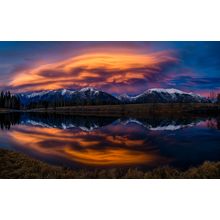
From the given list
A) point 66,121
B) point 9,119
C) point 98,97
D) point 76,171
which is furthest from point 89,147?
point 9,119

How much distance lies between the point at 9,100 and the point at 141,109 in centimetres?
218

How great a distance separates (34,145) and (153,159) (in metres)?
1.89

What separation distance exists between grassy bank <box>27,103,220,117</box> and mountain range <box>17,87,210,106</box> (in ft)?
A: 0.29

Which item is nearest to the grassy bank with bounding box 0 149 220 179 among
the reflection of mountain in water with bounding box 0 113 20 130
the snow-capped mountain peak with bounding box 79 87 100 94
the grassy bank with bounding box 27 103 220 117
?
the reflection of mountain in water with bounding box 0 113 20 130

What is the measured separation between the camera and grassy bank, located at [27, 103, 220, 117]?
643 centimetres

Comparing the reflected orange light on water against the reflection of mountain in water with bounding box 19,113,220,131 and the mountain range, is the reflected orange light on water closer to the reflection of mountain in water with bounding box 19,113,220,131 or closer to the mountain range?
the reflection of mountain in water with bounding box 19,113,220,131

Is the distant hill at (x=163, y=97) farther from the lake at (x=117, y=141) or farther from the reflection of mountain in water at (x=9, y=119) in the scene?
the reflection of mountain in water at (x=9, y=119)

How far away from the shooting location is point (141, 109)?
6.47 m

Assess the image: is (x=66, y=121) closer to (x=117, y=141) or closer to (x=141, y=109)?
(x=117, y=141)

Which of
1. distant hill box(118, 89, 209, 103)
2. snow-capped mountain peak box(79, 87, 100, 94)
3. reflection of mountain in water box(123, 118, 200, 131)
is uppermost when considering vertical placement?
snow-capped mountain peak box(79, 87, 100, 94)

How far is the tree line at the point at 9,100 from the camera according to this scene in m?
6.31

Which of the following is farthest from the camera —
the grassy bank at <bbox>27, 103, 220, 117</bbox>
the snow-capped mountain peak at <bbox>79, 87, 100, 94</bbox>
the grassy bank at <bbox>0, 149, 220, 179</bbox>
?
the grassy bank at <bbox>27, 103, 220, 117</bbox>
